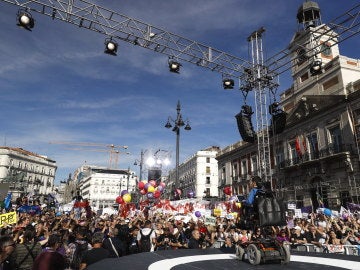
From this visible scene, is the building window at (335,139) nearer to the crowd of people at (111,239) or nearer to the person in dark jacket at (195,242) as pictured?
the crowd of people at (111,239)

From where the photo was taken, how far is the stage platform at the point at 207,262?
210 inches

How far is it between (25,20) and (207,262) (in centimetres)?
1114

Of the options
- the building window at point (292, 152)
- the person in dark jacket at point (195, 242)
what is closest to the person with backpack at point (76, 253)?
the person in dark jacket at point (195, 242)

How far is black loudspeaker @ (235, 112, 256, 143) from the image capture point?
14.9 m

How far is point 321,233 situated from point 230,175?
32774 millimetres

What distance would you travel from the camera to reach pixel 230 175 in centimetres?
4325

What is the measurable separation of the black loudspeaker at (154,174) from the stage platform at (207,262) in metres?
42.9

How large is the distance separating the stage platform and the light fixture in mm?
9956

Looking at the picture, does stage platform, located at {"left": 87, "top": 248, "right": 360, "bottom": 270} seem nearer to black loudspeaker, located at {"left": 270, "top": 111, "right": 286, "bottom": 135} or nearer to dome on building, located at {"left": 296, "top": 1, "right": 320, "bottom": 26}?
black loudspeaker, located at {"left": 270, "top": 111, "right": 286, "bottom": 135}

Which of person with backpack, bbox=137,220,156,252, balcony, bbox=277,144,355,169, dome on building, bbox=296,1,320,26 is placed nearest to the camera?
person with backpack, bbox=137,220,156,252

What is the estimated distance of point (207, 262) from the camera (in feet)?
20.1

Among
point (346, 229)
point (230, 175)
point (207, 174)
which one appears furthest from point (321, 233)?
point (207, 174)

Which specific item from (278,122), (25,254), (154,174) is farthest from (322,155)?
(154,174)

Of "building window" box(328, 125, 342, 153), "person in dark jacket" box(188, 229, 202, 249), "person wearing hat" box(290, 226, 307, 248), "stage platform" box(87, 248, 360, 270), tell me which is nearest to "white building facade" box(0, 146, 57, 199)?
"building window" box(328, 125, 342, 153)
